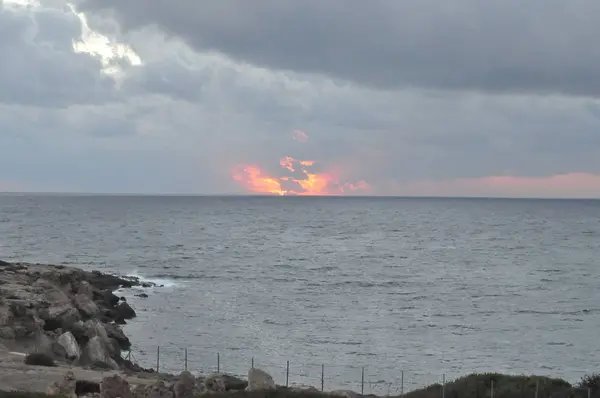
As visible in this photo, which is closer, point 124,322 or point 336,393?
point 336,393

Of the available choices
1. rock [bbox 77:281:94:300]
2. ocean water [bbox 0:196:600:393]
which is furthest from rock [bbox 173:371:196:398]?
rock [bbox 77:281:94:300]

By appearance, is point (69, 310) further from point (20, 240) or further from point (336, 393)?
point (20, 240)

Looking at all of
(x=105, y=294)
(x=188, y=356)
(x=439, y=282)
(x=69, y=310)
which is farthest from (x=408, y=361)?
(x=439, y=282)

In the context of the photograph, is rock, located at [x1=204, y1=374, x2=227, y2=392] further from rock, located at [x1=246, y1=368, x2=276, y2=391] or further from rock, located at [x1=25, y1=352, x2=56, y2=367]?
rock, located at [x1=25, y1=352, x2=56, y2=367]

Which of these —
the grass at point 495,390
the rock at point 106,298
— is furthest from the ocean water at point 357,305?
the grass at point 495,390

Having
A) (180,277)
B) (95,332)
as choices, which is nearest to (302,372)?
(95,332)

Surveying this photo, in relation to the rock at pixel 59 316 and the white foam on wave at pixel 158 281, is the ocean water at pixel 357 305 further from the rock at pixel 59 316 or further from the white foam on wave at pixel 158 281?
the rock at pixel 59 316

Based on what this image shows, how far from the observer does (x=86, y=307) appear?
5419cm

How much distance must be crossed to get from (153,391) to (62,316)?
22.2 meters

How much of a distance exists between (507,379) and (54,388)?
64.8 feet

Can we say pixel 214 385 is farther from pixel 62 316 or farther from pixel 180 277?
pixel 180 277

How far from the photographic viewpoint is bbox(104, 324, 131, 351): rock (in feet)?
156

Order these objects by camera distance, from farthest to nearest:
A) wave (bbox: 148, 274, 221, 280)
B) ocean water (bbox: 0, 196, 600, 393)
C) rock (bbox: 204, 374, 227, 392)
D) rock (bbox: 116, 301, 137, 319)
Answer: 1. wave (bbox: 148, 274, 221, 280)
2. rock (bbox: 116, 301, 137, 319)
3. ocean water (bbox: 0, 196, 600, 393)
4. rock (bbox: 204, 374, 227, 392)

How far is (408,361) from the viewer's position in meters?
45.5
